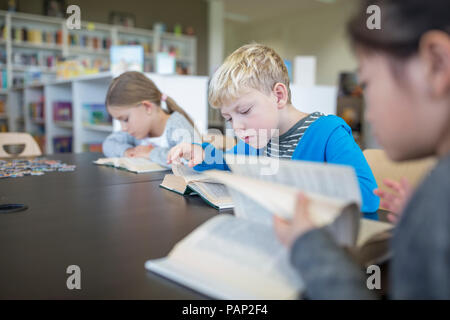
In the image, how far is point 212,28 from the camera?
7.09 metres

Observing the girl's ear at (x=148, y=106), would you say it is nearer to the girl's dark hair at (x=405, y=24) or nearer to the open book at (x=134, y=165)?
the open book at (x=134, y=165)

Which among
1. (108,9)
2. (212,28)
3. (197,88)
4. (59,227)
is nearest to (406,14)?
(59,227)

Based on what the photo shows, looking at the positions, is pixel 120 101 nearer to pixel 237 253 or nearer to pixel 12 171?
pixel 12 171

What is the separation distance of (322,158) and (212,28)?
663 cm

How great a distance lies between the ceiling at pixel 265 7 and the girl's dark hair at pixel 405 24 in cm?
738

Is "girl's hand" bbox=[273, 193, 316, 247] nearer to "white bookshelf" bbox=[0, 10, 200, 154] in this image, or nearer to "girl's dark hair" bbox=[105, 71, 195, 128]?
"girl's dark hair" bbox=[105, 71, 195, 128]

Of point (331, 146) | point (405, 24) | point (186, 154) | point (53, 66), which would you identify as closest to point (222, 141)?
point (186, 154)

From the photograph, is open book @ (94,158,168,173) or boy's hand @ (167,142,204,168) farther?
open book @ (94,158,168,173)

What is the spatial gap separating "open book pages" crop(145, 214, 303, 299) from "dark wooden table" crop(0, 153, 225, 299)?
0.02 metres

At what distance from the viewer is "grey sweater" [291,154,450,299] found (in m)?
0.30

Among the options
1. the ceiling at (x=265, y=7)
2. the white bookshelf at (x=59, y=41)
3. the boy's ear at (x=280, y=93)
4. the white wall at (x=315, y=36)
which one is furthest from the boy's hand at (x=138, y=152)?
the ceiling at (x=265, y=7)

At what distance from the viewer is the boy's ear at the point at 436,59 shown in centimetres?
32

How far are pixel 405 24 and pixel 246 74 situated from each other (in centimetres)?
70

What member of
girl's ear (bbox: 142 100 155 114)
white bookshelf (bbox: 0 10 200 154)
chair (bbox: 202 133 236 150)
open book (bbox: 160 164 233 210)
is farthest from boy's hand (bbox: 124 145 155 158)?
white bookshelf (bbox: 0 10 200 154)
